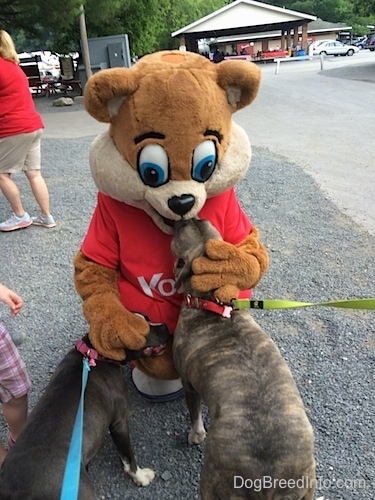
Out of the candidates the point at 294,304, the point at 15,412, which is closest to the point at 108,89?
the point at 294,304

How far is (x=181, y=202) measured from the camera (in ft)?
7.16

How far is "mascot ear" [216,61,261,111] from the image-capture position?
2189 millimetres

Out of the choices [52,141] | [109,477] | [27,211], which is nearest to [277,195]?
[27,211]

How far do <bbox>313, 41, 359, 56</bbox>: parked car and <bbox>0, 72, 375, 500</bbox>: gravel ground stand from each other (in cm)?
4086

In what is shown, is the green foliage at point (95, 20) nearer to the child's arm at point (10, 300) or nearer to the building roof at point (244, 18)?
the building roof at point (244, 18)

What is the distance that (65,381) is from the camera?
86.5 inches

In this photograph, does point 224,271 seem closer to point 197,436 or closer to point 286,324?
point 197,436

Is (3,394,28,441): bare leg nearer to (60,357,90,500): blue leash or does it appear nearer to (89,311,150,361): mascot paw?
(89,311,150,361): mascot paw

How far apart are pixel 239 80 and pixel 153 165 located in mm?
551

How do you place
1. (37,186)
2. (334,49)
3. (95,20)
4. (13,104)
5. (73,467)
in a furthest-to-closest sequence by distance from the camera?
(334,49) < (95,20) < (37,186) < (13,104) < (73,467)

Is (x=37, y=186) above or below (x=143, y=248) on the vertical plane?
below

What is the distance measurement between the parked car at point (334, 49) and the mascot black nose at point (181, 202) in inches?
1730

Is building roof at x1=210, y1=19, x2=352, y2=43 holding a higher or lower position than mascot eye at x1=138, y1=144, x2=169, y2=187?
lower

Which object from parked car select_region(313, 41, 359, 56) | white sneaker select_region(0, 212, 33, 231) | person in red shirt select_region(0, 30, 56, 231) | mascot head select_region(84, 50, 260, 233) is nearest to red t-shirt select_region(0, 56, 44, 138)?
person in red shirt select_region(0, 30, 56, 231)
